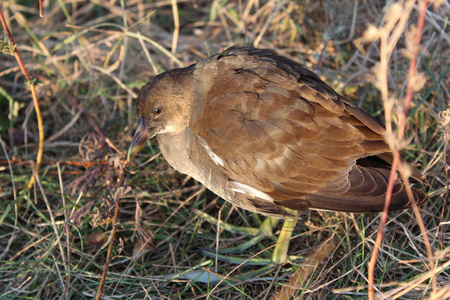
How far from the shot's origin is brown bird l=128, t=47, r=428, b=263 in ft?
7.56

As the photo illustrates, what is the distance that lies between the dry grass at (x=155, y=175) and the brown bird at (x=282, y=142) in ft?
1.05

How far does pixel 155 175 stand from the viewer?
316 cm

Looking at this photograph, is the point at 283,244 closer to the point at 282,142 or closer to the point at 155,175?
the point at 282,142

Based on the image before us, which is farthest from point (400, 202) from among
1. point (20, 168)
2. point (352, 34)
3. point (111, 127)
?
point (20, 168)

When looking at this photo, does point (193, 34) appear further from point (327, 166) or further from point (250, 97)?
point (327, 166)

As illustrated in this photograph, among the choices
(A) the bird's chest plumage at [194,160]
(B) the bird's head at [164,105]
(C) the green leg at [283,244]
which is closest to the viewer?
(A) the bird's chest plumage at [194,160]

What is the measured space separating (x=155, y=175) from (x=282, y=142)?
3.94 feet

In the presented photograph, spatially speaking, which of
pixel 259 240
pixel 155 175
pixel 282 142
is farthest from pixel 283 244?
pixel 155 175

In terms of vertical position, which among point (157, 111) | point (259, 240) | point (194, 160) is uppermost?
point (157, 111)

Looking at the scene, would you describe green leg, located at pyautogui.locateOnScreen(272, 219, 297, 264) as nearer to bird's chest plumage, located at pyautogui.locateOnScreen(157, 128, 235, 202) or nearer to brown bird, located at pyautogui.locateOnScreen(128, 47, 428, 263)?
brown bird, located at pyautogui.locateOnScreen(128, 47, 428, 263)

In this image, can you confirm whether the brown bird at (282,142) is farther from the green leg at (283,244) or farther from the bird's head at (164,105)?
the green leg at (283,244)

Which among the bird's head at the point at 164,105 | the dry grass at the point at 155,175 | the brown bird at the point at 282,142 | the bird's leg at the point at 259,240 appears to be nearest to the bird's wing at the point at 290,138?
the brown bird at the point at 282,142

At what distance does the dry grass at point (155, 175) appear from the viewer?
258 cm

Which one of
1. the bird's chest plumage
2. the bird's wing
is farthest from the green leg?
the bird's chest plumage
